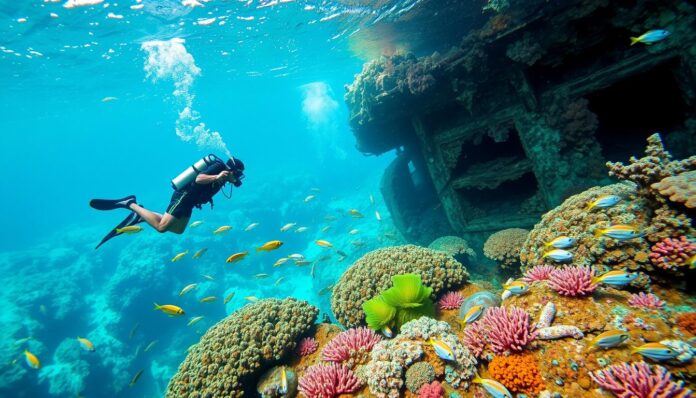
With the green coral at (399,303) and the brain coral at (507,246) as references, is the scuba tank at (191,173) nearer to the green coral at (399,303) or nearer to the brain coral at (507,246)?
the green coral at (399,303)

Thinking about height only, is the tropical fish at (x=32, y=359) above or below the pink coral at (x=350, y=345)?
above

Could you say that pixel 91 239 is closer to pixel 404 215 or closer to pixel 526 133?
pixel 404 215

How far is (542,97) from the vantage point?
22.0ft

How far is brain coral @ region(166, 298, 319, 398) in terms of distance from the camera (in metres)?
4.52

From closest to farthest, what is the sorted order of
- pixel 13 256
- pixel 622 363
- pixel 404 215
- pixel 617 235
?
pixel 622 363, pixel 617 235, pixel 404 215, pixel 13 256

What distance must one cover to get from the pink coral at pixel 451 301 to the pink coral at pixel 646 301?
2.16 meters

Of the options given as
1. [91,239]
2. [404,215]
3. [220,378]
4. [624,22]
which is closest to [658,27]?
[624,22]

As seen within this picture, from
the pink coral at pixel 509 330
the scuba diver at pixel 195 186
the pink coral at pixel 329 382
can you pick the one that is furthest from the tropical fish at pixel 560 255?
the scuba diver at pixel 195 186

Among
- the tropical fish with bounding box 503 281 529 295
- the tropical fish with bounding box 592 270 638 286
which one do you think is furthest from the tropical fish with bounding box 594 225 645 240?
the tropical fish with bounding box 503 281 529 295

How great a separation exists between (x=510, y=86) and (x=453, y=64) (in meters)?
1.49

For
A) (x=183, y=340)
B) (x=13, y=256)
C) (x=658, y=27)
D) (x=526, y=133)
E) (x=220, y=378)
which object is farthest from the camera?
(x=13, y=256)

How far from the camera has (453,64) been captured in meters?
7.12

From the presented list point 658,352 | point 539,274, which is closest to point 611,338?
point 658,352

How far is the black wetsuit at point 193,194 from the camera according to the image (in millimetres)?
6137
